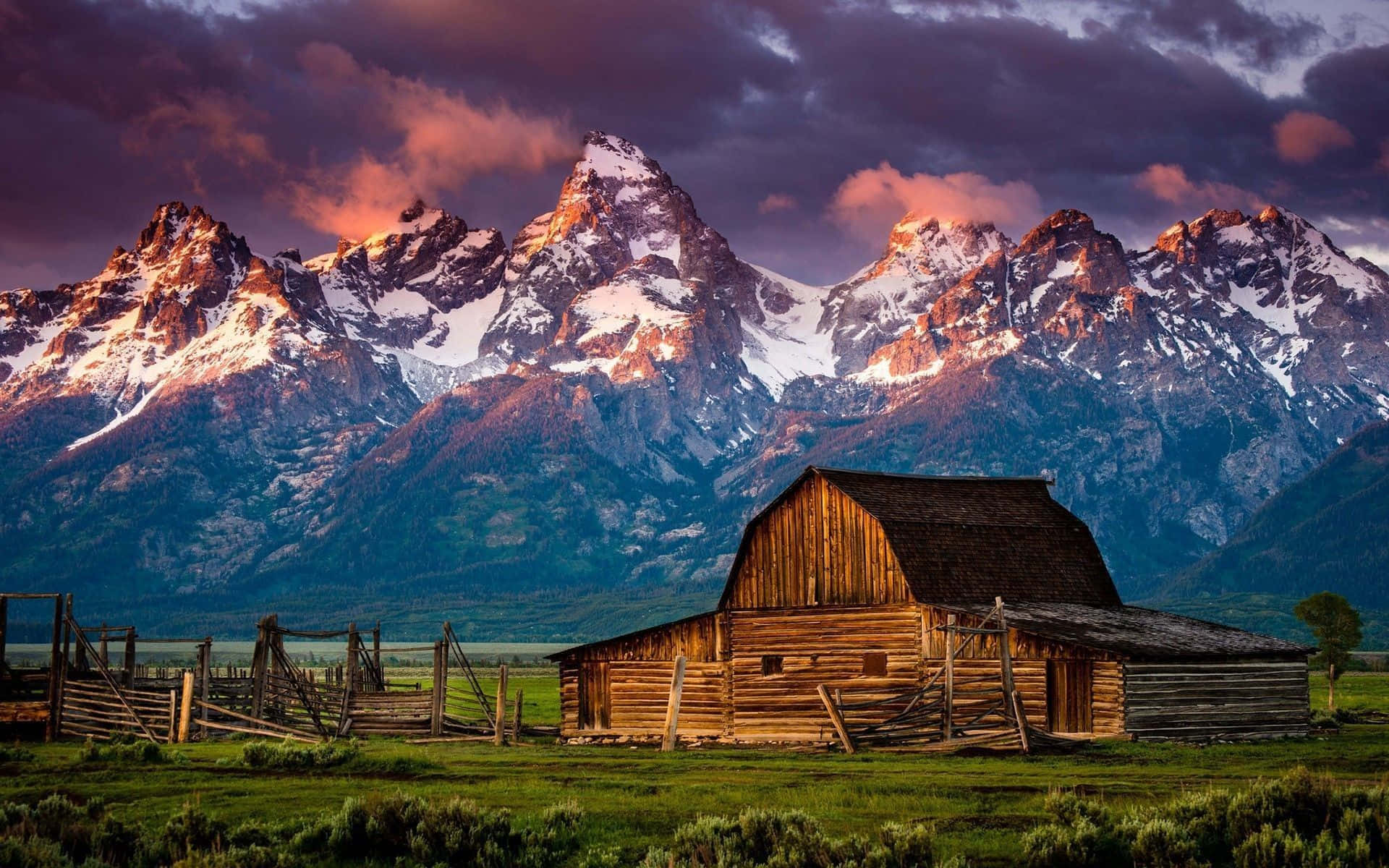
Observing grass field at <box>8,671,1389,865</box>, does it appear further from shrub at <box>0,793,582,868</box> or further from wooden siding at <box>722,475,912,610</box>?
wooden siding at <box>722,475,912,610</box>

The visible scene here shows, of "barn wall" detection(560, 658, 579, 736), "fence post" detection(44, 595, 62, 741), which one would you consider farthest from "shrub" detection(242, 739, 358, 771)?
"barn wall" detection(560, 658, 579, 736)

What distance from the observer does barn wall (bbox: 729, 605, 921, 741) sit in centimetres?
5025

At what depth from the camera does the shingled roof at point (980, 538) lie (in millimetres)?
51969

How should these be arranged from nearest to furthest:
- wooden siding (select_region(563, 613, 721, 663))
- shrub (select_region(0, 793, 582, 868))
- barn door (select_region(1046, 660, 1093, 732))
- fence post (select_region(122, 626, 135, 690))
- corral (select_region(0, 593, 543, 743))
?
shrub (select_region(0, 793, 582, 868)) < corral (select_region(0, 593, 543, 743)) < barn door (select_region(1046, 660, 1093, 732)) < fence post (select_region(122, 626, 135, 690)) < wooden siding (select_region(563, 613, 721, 663))

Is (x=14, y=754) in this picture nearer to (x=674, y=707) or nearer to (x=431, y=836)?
(x=674, y=707)

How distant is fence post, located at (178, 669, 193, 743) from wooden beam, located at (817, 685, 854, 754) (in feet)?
61.4

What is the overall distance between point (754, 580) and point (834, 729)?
31.6 feet

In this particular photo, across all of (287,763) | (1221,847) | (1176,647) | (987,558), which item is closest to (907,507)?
(987,558)

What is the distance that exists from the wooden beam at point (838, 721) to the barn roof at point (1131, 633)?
625cm

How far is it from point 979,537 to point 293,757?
26096 mm

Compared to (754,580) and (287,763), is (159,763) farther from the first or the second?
(754,580)

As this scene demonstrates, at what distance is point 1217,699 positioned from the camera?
4831 centimetres

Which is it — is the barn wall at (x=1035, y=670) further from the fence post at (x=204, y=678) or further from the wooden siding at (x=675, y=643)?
the fence post at (x=204, y=678)

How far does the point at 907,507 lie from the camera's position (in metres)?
54.4
